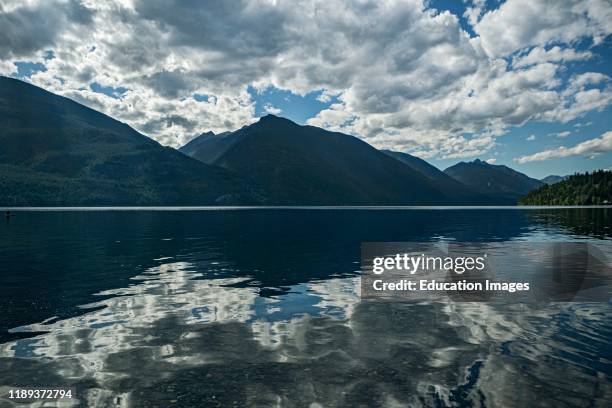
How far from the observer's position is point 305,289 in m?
33.3

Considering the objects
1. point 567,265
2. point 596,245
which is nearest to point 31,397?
point 567,265

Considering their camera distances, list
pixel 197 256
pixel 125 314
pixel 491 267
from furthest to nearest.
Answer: pixel 197 256 → pixel 491 267 → pixel 125 314

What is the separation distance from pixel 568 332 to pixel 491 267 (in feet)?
75.9

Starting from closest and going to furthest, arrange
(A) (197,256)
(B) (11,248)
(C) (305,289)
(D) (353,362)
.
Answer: (D) (353,362) → (C) (305,289) → (A) (197,256) → (B) (11,248)

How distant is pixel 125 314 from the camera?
25391 millimetres

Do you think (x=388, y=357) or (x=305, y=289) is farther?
(x=305, y=289)

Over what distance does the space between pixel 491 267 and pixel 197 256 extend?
35.7 metres

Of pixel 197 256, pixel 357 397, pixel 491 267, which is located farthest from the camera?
pixel 197 256

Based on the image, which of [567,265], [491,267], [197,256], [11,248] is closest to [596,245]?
[567,265]

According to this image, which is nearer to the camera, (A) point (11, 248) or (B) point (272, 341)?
(B) point (272, 341)

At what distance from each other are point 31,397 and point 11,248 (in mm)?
58479

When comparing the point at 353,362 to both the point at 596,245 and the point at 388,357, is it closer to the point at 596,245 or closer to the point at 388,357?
the point at 388,357

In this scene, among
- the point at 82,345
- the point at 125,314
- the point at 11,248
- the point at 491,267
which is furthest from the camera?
the point at 11,248

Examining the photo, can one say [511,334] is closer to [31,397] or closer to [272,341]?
[272,341]
